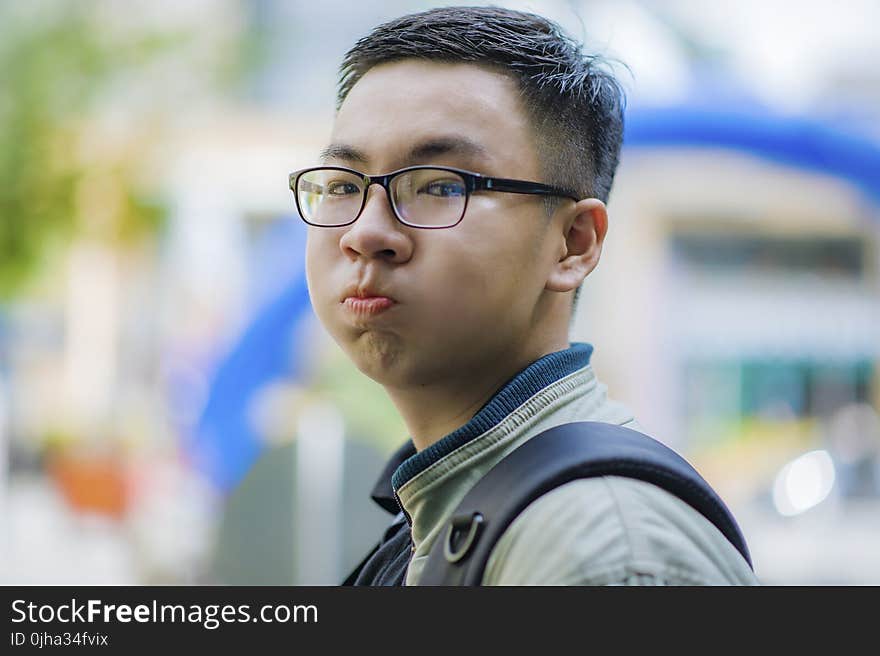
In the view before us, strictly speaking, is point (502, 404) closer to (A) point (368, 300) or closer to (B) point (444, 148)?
(A) point (368, 300)

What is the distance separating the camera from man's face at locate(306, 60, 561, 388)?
1.39 m

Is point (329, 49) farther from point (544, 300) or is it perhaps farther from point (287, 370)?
point (544, 300)

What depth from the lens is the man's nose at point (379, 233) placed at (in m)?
1.39

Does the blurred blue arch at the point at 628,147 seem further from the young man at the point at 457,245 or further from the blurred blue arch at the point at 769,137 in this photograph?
the young man at the point at 457,245

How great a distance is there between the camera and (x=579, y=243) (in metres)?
1.56

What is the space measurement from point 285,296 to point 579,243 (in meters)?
5.51

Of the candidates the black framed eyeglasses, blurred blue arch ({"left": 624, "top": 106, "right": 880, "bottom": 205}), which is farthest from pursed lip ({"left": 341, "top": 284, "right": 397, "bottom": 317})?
blurred blue arch ({"left": 624, "top": 106, "right": 880, "bottom": 205})

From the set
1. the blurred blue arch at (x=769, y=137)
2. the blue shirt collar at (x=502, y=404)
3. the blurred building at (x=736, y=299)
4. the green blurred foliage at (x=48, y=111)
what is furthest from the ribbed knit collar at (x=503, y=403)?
the blurred building at (x=736, y=299)

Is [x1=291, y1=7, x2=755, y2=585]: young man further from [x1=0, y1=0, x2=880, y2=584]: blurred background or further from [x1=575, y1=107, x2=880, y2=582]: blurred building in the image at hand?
[x1=575, y1=107, x2=880, y2=582]: blurred building

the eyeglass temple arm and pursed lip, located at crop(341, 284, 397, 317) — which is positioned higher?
the eyeglass temple arm

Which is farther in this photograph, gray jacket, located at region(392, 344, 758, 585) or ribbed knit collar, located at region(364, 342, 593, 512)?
ribbed knit collar, located at region(364, 342, 593, 512)

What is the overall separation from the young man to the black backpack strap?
98 millimetres

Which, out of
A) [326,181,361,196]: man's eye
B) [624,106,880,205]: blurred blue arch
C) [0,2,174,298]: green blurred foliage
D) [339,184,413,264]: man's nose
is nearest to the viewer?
[339,184,413,264]: man's nose

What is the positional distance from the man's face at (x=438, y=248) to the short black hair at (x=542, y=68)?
0.03 m
